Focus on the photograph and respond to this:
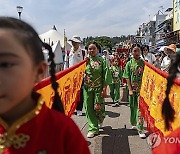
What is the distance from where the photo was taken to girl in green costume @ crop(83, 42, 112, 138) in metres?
5.63

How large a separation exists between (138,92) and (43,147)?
4.60 m

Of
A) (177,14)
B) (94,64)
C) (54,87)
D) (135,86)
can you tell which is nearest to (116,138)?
(135,86)

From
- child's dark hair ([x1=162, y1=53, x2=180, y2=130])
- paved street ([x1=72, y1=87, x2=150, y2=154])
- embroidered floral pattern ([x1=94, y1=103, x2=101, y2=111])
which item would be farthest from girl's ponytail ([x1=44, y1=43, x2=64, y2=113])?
embroidered floral pattern ([x1=94, y1=103, x2=101, y2=111])

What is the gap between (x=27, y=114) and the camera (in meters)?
1.31

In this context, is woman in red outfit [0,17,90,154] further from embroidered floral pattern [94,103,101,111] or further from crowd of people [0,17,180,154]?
embroidered floral pattern [94,103,101,111]

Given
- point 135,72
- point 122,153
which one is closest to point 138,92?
point 135,72

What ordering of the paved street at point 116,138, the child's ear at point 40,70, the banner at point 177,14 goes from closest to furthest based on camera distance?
1. the child's ear at point 40,70
2. the paved street at point 116,138
3. the banner at point 177,14

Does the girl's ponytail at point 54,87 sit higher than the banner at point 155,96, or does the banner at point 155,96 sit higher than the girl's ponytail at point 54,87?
the girl's ponytail at point 54,87

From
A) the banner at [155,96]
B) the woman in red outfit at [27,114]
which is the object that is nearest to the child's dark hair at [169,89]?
the woman in red outfit at [27,114]

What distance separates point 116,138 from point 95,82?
1.05 meters

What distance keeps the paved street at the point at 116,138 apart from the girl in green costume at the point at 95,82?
0.99 feet

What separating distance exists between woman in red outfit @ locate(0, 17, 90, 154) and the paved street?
3544 millimetres

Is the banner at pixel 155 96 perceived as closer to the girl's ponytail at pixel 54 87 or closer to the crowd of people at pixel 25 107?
the girl's ponytail at pixel 54 87

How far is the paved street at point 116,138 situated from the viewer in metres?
4.91
